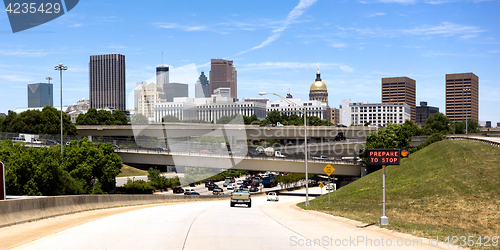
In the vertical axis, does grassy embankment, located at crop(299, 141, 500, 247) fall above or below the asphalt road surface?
below

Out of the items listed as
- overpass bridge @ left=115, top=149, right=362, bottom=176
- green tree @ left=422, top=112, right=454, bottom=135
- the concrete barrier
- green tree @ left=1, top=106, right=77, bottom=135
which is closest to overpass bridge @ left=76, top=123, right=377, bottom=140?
green tree @ left=1, top=106, right=77, bottom=135

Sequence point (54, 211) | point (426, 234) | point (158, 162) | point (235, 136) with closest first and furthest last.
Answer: point (426, 234)
point (54, 211)
point (158, 162)
point (235, 136)

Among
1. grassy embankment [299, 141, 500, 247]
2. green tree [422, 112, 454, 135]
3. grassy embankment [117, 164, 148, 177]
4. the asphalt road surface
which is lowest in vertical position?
grassy embankment [117, 164, 148, 177]

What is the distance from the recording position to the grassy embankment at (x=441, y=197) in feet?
73.3

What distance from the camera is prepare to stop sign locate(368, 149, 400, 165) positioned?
784 inches

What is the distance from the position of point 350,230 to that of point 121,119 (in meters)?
172

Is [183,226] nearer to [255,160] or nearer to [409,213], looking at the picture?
[409,213]

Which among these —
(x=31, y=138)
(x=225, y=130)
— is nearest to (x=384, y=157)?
(x=31, y=138)

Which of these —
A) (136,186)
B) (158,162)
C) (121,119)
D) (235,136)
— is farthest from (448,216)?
(121,119)

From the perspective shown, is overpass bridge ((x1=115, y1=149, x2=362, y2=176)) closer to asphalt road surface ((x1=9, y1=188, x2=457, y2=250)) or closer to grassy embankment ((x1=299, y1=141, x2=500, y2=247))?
grassy embankment ((x1=299, y1=141, x2=500, y2=247))

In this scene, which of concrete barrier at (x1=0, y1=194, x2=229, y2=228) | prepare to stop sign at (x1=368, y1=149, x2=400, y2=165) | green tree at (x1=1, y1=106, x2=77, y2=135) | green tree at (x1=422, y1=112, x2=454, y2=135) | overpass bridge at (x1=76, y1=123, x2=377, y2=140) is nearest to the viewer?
concrete barrier at (x1=0, y1=194, x2=229, y2=228)

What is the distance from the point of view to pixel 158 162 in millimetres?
73688

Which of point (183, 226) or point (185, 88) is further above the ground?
point (185, 88)

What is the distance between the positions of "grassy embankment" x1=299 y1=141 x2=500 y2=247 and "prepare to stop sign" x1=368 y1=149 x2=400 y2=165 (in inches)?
112
